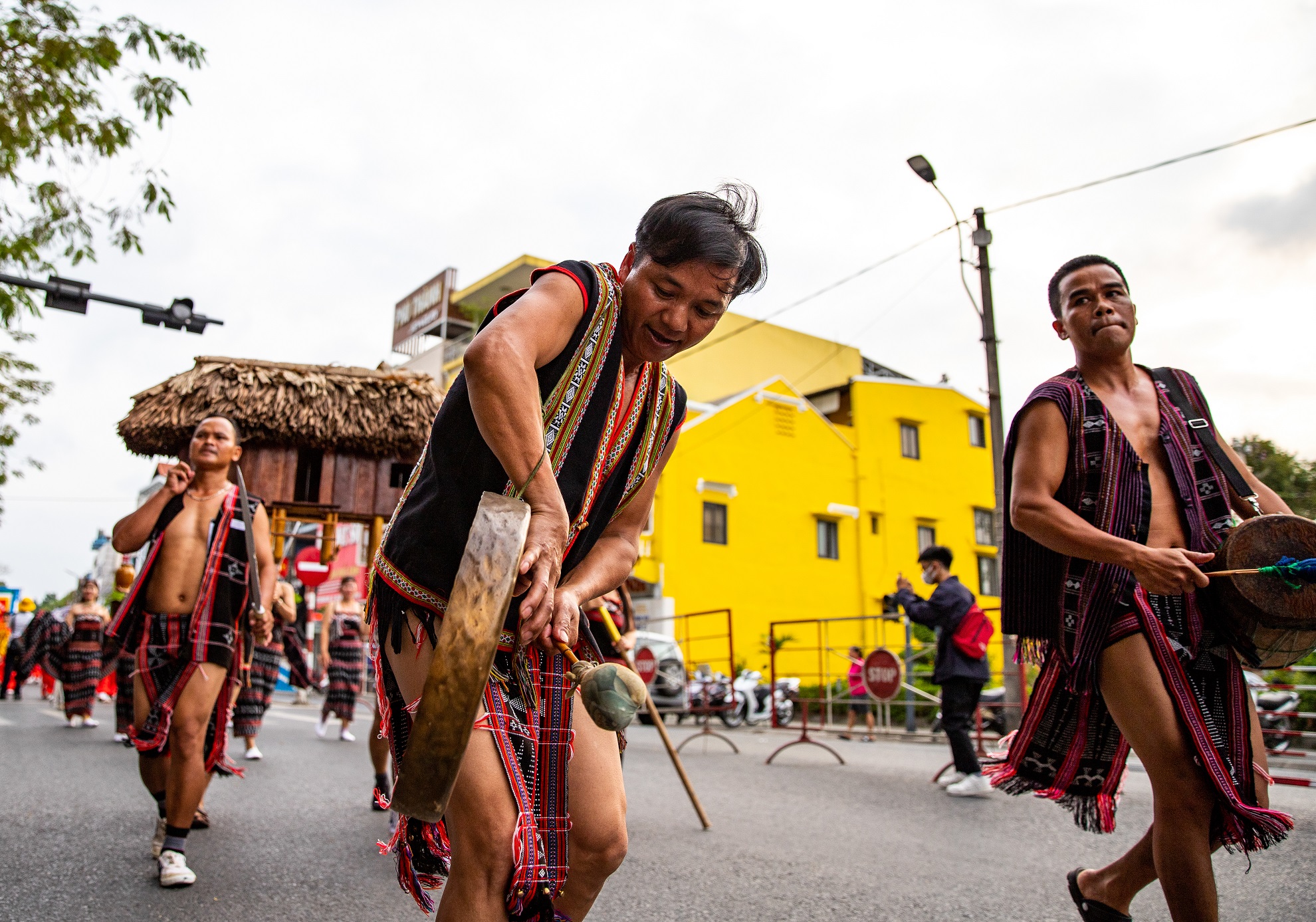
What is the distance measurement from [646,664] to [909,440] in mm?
21966

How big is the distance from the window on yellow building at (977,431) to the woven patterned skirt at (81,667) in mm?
26248

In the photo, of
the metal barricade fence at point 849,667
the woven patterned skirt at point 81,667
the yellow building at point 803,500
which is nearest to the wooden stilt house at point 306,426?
the woven patterned skirt at point 81,667

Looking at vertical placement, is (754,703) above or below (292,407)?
below

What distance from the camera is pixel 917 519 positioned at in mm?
30844

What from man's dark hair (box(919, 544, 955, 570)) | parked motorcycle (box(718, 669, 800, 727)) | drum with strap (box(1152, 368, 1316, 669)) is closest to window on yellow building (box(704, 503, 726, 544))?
parked motorcycle (box(718, 669, 800, 727))

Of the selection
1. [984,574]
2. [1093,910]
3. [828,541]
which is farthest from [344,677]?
[984,574]

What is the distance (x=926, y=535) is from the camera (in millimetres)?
31172

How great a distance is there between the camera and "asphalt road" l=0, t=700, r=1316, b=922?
3.82 m

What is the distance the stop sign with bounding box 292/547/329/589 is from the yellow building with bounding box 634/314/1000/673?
8037mm

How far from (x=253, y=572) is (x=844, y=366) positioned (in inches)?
1304

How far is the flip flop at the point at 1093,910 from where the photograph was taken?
2982 millimetres

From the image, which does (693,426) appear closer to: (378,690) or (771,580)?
(771,580)

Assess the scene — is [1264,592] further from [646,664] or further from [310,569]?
[310,569]

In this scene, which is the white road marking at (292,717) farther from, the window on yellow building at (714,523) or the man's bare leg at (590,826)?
the man's bare leg at (590,826)
